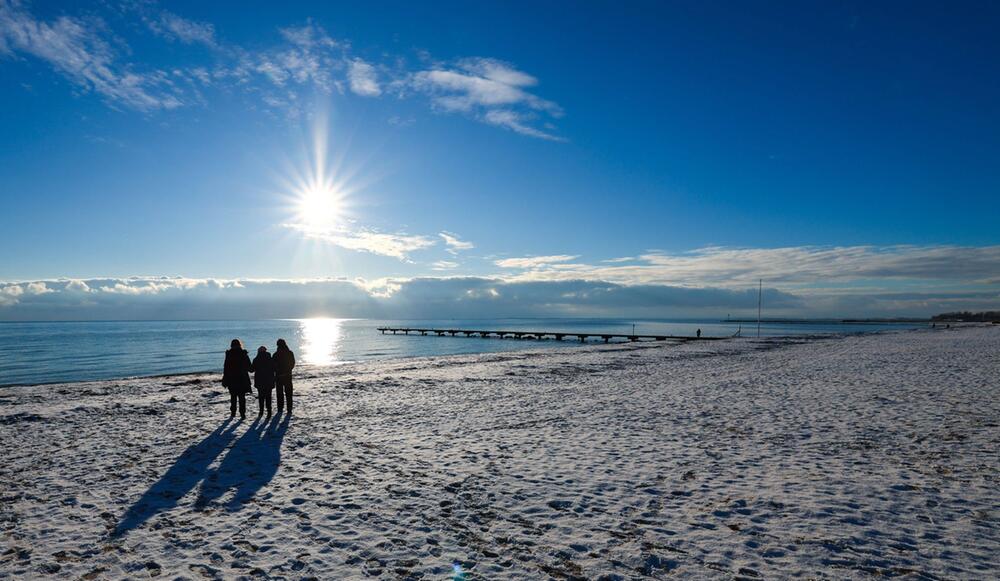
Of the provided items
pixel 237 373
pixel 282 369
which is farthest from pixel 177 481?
pixel 282 369

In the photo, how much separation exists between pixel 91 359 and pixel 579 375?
165ft

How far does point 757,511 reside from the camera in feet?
22.2

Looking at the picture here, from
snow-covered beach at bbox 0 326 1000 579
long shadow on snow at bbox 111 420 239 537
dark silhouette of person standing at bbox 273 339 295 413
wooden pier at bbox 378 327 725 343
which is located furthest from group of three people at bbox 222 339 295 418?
wooden pier at bbox 378 327 725 343

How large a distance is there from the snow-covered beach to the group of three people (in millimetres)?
794

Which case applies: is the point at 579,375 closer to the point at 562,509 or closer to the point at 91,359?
the point at 562,509

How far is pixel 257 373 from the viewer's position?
1352 cm

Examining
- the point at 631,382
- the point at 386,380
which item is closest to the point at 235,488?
the point at 386,380

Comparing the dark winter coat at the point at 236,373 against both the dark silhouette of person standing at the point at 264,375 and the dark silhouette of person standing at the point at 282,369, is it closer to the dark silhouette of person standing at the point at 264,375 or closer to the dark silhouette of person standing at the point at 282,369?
the dark silhouette of person standing at the point at 264,375

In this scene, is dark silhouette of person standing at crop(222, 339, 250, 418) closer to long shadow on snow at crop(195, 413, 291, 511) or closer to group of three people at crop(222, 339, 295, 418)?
group of three people at crop(222, 339, 295, 418)

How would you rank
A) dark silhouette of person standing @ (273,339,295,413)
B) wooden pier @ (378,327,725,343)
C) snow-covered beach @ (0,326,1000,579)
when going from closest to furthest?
snow-covered beach @ (0,326,1000,579), dark silhouette of person standing @ (273,339,295,413), wooden pier @ (378,327,725,343)

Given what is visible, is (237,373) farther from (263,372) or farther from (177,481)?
(177,481)

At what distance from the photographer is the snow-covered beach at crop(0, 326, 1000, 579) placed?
5.59 metres

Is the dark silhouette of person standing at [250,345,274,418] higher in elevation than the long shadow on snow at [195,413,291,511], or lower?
higher

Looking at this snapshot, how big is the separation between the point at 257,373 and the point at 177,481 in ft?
17.4
